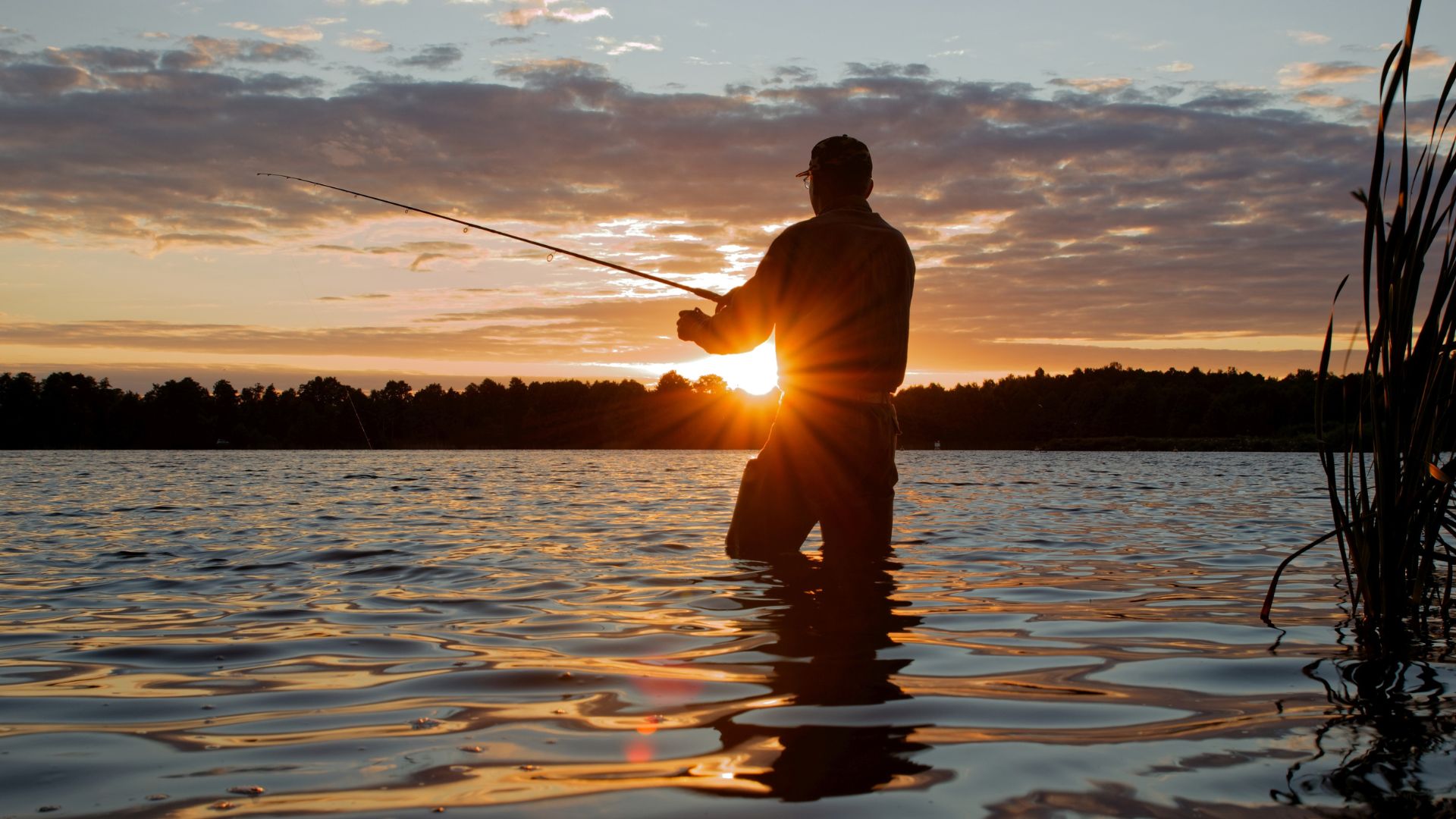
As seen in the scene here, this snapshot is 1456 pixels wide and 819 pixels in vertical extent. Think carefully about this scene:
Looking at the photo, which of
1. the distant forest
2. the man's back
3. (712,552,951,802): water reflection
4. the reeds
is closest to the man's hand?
the man's back

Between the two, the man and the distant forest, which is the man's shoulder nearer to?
the man

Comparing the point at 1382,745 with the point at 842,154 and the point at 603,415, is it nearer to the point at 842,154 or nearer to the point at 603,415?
the point at 842,154

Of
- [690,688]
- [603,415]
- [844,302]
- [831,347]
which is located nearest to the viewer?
[690,688]

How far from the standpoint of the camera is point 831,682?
3.62 m

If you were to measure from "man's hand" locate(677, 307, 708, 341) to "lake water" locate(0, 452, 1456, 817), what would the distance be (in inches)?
62.1

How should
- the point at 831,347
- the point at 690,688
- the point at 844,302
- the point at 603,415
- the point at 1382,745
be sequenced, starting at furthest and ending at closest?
the point at 603,415, the point at 831,347, the point at 844,302, the point at 690,688, the point at 1382,745

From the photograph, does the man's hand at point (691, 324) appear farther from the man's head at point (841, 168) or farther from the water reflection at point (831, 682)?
the water reflection at point (831, 682)

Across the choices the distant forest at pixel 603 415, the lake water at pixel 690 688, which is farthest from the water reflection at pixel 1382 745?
the distant forest at pixel 603 415

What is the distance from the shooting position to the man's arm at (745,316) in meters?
6.14

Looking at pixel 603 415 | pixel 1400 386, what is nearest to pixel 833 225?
pixel 1400 386

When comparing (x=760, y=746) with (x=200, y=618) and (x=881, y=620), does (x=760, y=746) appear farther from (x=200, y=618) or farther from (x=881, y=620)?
(x=200, y=618)

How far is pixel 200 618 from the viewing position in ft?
16.9

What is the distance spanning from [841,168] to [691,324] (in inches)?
53.5

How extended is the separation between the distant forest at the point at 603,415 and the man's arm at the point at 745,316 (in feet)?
314
